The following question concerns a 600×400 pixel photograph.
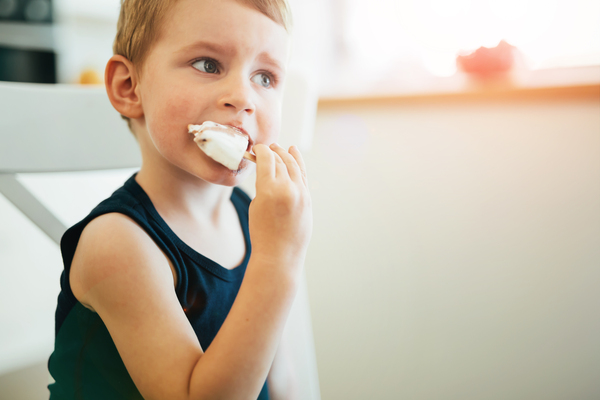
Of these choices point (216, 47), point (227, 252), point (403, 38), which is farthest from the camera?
point (403, 38)

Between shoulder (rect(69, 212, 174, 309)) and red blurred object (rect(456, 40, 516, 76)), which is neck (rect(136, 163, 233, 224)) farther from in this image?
red blurred object (rect(456, 40, 516, 76))

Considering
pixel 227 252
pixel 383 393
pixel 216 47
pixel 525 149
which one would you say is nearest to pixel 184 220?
pixel 227 252

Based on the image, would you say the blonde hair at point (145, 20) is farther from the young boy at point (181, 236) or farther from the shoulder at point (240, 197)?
the shoulder at point (240, 197)

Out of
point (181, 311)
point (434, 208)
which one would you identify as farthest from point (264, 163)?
point (434, 208)

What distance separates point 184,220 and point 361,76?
465mm

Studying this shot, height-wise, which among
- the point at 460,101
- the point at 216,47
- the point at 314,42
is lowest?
the point at 216,47

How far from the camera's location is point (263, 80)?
0.41 m

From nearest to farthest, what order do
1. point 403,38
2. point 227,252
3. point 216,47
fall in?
point 216,47 < point 227,252 < point 403,38

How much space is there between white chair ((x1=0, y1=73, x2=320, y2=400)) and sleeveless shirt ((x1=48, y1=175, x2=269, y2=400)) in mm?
50

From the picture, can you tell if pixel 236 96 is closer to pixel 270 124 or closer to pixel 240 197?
pixel 270 124

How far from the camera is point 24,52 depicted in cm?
74

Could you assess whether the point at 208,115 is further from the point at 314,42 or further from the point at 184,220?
the point at 314,42

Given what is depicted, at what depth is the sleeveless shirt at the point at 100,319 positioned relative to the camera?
1.18 feet

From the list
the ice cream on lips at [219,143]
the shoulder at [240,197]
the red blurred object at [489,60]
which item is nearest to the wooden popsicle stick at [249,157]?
the ice cream on lips at [219,143]
